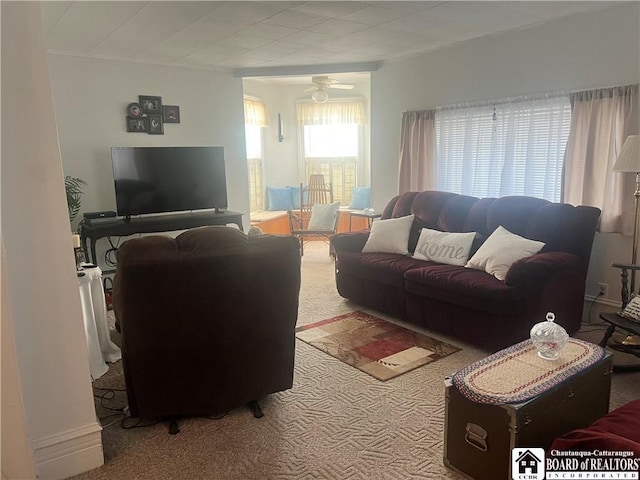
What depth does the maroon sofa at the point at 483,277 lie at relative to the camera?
3162 millimetres

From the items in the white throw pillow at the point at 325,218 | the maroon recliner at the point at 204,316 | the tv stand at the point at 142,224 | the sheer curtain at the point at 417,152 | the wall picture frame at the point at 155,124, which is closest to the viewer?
the maroon recliner at the point at 204,316

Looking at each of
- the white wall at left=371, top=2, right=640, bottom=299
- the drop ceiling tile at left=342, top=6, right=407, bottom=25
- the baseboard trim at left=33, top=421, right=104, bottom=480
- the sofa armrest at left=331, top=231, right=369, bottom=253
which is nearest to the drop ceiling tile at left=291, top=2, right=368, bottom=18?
the drop ceiling tile at left=342, top=6, right=407, bottom=25

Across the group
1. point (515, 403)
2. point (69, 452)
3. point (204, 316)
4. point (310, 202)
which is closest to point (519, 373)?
point (515, 403)

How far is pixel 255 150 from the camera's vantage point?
776cm

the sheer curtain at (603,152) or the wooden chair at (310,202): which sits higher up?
the sheer curtain at (603,152)

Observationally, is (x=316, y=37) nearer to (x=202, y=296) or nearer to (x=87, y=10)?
(x=87, y=10)

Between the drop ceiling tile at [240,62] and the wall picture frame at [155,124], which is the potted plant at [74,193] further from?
the drop ceiling tile at [240,62]

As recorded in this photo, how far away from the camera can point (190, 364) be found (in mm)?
2340

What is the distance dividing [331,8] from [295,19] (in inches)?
15.4

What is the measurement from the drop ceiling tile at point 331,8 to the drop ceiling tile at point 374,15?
3.1 inches

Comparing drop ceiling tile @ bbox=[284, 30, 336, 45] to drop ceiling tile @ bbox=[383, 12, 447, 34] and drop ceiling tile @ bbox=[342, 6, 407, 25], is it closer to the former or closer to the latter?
drop ceiling tile @ bbox=[342, 6, 407, 25]

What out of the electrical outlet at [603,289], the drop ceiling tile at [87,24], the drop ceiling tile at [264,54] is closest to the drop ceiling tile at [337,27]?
the drop ceiling tile at [264,54]

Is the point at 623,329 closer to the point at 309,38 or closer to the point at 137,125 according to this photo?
the point at 309,38

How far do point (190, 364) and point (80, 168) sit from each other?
362cm
